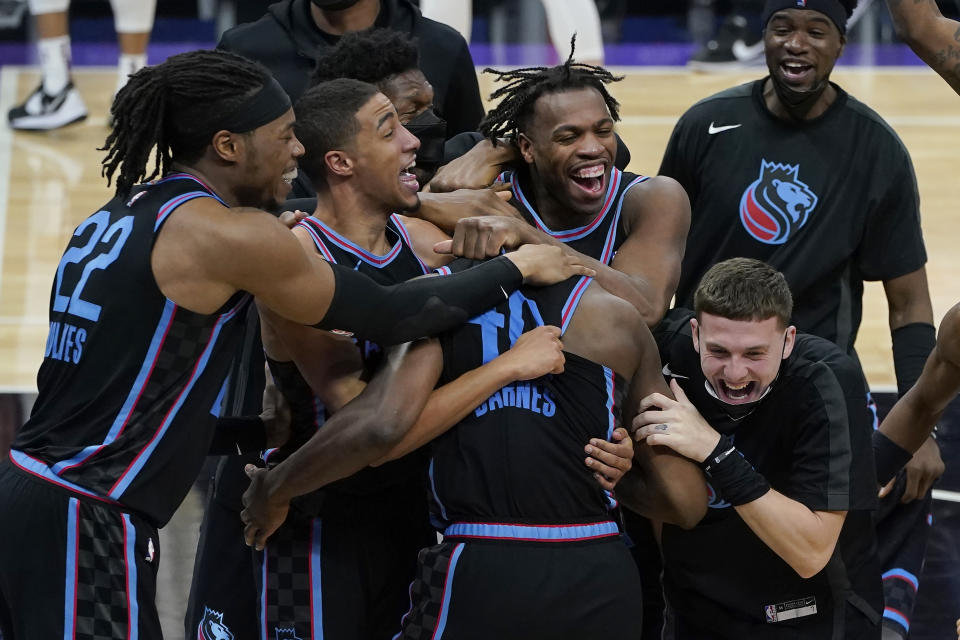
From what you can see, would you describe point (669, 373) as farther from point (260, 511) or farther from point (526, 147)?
point (260, 511)

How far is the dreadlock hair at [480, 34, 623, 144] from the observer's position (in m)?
3.87

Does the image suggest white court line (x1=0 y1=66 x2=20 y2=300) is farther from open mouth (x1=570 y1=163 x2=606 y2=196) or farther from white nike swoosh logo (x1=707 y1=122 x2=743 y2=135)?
open mouth (x1=570 y1=163 x2=606 y2=196)

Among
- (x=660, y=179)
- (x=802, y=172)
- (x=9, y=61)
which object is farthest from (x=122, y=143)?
(x=9, y=61)

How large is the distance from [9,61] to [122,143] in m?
9.71

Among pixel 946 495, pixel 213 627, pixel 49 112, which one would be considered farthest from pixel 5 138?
pixel 213 627

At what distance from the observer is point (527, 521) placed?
3066 millimetres

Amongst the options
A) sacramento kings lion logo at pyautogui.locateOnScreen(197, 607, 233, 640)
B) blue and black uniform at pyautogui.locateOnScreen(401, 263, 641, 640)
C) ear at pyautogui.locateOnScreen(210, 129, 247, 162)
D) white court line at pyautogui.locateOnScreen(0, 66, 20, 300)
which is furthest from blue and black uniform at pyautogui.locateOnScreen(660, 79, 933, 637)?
white court line at pyautogui.locateOnScreen(0, 66, 20, 300)

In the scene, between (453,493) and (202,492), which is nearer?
(453,493)

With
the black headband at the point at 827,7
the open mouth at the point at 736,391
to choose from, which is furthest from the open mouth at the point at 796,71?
the open mouth at the point at 736,391

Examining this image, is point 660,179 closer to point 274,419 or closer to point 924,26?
point 924,26

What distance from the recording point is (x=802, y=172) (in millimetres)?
4641

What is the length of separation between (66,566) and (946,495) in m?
3.55

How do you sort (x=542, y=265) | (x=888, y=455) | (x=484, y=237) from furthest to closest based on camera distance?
(x=888, y=455), (x=484, y=237), (x=542, y=265)

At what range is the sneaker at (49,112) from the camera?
10.5m
